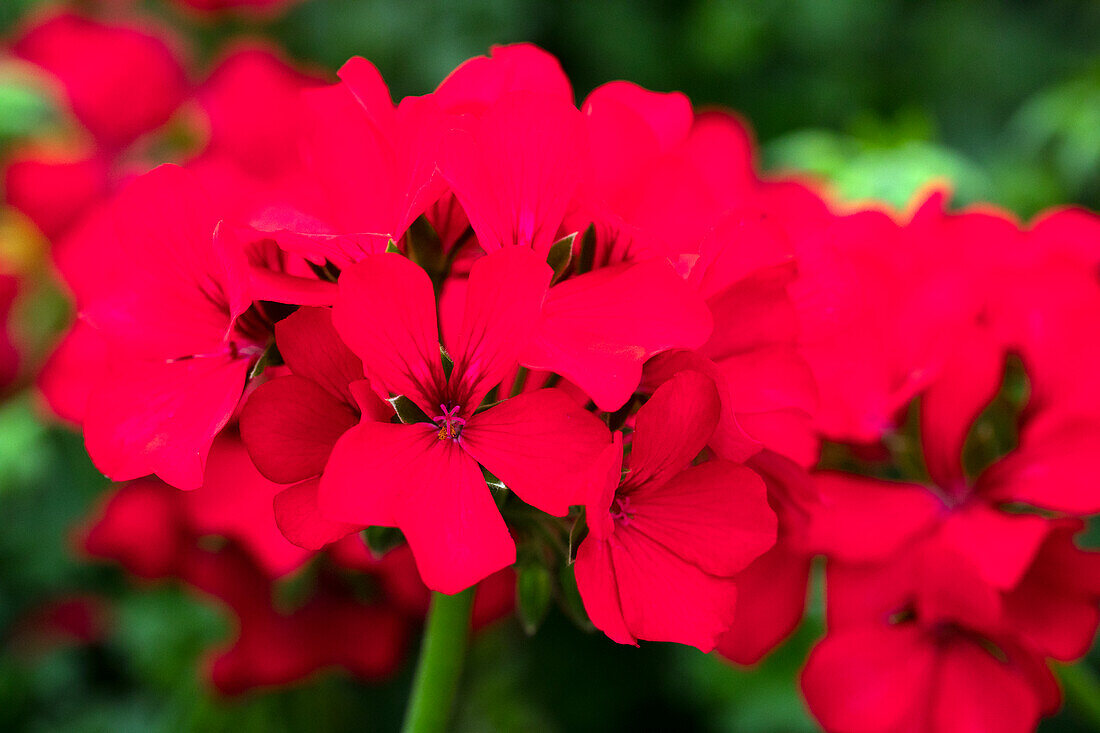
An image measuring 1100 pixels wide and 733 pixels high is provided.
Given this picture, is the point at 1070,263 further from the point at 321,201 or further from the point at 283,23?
the point at 283,23

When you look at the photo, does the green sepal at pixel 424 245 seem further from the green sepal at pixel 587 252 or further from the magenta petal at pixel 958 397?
the magenta petal at pixel 958 397

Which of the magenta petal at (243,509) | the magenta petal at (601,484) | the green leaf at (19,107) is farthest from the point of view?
the green leaf at (19,107)

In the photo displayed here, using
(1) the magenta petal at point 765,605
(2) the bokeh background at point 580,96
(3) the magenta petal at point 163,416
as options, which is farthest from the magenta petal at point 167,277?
(2) the bokeh background at point 580,96

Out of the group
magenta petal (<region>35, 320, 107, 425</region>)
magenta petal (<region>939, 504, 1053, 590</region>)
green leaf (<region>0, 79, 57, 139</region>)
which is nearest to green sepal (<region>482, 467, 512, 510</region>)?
magenta petal (<region>939, 504, 1053, 590</region>)

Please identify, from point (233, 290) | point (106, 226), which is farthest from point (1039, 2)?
point (233, 290)

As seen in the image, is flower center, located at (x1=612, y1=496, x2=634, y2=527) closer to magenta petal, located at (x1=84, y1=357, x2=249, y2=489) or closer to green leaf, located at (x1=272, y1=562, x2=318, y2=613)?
magenta petal, located at (x1=84, y1=357, x2=249, y2=489)

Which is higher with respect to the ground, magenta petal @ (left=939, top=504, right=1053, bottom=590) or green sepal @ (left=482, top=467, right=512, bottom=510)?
green sepal @ (left=482, top=467, right=512, bottom=510)

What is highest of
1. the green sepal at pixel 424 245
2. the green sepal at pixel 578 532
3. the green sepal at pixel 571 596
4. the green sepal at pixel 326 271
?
the green sepal at pixel 424 245
